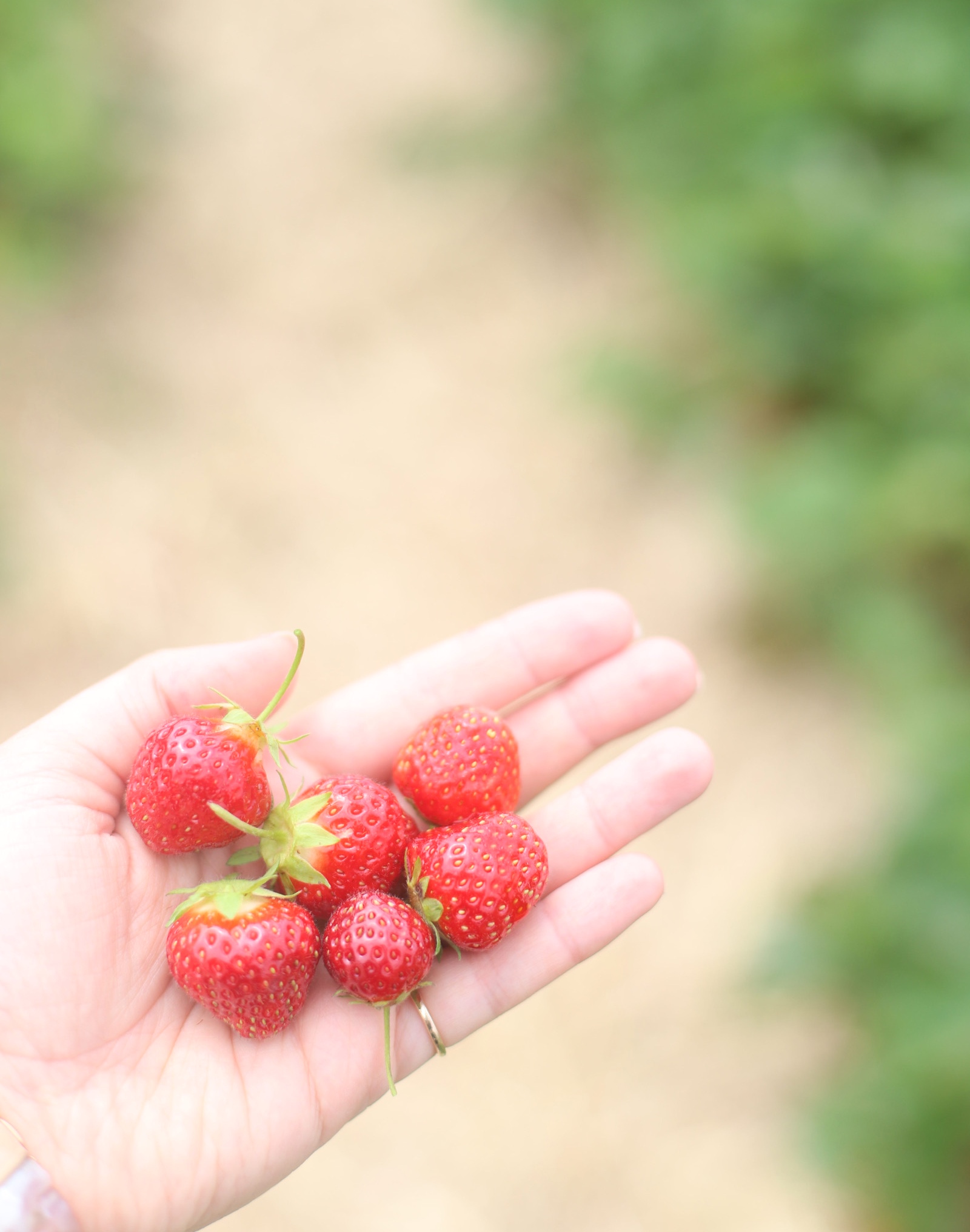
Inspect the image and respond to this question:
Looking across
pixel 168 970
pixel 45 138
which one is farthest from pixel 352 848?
pixel 45 138

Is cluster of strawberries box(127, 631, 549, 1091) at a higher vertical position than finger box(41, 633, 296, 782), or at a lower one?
lower

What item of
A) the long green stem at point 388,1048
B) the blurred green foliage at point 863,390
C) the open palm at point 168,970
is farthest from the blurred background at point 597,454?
the long green stem at point 388,1048

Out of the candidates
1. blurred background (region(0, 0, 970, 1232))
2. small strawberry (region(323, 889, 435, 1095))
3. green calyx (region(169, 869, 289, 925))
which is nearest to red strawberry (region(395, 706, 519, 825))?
small strawberry (region(323, 889, 435, 1095))

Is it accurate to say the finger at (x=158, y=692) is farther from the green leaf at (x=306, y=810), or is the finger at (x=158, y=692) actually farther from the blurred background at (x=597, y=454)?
the blurred background at (x=597, y=454)

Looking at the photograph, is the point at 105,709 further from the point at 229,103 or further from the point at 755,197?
the point at 229,103

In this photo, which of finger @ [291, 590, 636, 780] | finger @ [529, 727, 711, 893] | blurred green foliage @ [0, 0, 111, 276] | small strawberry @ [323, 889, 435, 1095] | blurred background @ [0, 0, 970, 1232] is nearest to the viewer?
small strawberry @ [323, 889, 435, 1095]

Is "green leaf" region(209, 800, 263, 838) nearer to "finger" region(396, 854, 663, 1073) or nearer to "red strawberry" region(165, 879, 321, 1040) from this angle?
"red strawberry" region(165, 879, 321, 1040)

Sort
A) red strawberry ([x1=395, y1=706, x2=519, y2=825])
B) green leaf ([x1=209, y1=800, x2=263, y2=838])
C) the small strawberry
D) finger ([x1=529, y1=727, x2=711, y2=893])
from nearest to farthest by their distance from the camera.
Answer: green leaf ([x1=209, y1=800, x2=263, y2=838]) < the small strawberry < red strawberry ([x1=395, y1=706, x2=519, y2=825]) < finger ([x1=529, y1=727, x2=711, y2=893])

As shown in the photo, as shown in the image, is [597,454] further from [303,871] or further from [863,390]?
[303,871]
